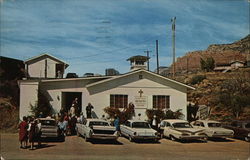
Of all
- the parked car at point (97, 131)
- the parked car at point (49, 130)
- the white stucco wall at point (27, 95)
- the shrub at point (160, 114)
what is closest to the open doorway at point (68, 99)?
the white stucco wall at point (27, 95)

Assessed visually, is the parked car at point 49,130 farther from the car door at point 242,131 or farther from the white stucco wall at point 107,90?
the car door at point 242,131

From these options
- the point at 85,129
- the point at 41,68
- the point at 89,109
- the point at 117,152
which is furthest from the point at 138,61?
the point at 117,152

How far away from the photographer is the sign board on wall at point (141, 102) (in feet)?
79.3

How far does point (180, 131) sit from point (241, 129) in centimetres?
495

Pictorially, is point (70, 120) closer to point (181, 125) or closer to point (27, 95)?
point (27, 95)

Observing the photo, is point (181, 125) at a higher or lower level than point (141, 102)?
lower

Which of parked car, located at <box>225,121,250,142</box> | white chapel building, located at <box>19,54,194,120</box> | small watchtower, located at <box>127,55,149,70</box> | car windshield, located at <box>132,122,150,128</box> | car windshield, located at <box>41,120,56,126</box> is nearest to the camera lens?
car windshield, located at <box>41,120,56,126</box>

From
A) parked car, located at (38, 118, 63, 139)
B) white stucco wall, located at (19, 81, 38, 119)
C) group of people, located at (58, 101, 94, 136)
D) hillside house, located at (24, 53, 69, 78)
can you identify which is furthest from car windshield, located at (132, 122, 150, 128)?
hillside house, located at (24, 53, 69, 78)

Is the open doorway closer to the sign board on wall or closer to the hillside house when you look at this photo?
the sign board on wall

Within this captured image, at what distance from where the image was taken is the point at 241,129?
1948 centimetres

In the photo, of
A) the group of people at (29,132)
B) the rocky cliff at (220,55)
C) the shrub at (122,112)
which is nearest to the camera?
the group of people at (29,132)

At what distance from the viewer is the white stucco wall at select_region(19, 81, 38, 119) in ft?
73.5

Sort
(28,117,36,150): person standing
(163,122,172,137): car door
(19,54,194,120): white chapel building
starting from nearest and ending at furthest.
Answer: (28,117,36,150): person standing → (163,122,172,137): car door → (19,54,194,120): white chapel building

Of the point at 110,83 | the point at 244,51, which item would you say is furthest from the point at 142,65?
the point at 244,51
